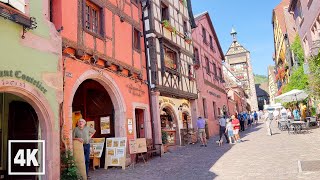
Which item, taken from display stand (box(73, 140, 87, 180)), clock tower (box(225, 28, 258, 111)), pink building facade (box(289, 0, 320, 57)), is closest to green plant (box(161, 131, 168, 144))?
display stand (box(73, 140, 87, 180))

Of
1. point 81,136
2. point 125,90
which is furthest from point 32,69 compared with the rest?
point 125,90

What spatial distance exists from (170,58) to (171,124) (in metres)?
3.55

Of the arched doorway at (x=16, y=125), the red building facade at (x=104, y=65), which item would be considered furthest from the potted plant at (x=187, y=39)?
the arched doorway at (x=16, y=125)

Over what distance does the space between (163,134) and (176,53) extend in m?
4.83

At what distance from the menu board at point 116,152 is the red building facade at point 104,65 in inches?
21.5

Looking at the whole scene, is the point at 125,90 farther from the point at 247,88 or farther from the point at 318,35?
the point at 247,88

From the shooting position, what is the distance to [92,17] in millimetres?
9875

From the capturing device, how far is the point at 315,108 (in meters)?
20.2

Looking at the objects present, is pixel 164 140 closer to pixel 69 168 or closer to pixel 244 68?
pixel 69 168

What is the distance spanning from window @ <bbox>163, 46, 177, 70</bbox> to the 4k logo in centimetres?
857

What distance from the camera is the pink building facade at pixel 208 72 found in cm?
2036

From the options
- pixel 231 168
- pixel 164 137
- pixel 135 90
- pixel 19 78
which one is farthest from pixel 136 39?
pixel 19 78

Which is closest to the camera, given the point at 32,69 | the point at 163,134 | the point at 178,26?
the point at 32,69

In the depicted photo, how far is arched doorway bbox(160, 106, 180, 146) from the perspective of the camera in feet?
49.3
